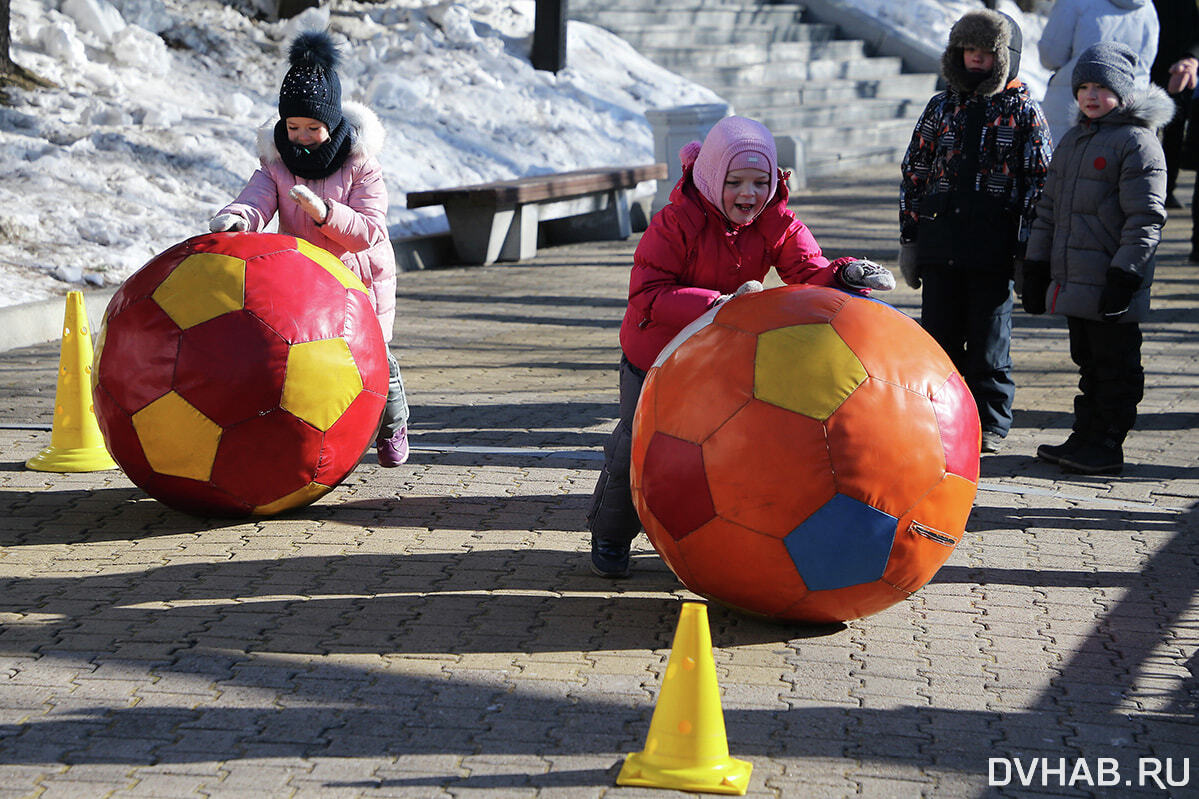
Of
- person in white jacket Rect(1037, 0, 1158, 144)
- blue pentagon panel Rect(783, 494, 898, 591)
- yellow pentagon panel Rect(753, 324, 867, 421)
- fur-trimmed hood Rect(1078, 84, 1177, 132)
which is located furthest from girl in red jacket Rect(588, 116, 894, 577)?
person in white jacket Rect(1037, 0, 1158, 144)

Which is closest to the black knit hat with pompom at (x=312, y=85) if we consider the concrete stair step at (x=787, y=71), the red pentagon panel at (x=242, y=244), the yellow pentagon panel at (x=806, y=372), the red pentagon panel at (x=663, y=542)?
the red pentagon panel at (x=242, y=244)

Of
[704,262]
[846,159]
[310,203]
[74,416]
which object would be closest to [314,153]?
[310,203]

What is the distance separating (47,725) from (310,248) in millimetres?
2422

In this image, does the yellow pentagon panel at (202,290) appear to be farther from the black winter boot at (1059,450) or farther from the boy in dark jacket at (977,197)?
the black winter boot at (1059,450)

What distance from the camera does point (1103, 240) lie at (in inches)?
252

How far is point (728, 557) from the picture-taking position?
13.9ft

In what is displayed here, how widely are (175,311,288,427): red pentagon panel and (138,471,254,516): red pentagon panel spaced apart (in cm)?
33

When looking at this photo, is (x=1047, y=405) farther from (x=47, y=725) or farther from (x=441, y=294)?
(x=47, y=725)

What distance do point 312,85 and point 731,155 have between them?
83.3 inches

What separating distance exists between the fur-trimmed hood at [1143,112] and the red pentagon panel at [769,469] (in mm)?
3164

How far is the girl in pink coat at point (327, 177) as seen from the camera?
5.83m

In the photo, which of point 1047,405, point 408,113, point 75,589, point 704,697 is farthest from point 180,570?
point 408,113

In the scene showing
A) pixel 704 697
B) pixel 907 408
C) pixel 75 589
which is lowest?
pixel 75 589

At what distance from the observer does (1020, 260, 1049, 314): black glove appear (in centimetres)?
668
